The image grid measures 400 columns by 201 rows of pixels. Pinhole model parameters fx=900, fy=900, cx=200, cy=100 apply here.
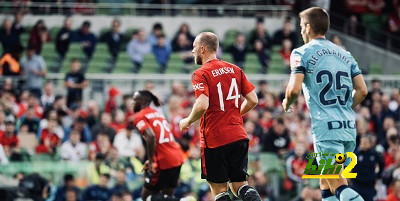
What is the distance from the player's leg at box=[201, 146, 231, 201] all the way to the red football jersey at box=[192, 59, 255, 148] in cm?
8

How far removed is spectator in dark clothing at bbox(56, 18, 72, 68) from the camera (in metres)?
21.4

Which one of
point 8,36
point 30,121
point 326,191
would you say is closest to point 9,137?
point 30,121

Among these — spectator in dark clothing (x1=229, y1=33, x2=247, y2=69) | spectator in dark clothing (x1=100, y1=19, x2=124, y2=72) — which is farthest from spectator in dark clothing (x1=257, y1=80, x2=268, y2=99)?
spectator in dark clothing (x1=100, y1=19, x2=124, y2=72)

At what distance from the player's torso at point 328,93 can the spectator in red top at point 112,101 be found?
9559mm

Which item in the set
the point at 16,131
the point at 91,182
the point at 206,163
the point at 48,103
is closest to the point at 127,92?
the point at 48,103

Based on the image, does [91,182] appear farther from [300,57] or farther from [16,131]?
[300,57]

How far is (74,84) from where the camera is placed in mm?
18500

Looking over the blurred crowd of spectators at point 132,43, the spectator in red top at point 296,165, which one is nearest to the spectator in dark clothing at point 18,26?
the blurred crowd of spectators at point 132,43

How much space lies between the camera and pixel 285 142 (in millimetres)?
16781

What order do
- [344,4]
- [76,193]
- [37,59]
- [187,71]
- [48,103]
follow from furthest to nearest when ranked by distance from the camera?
[344,4], [187,71], [37,59], [48,103], [76,193]

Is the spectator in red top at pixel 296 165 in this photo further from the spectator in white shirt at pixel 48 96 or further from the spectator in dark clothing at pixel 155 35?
the spectator in dark clothing at pixel 155 35

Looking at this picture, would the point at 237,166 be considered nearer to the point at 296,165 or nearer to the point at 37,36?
the point at 296,165

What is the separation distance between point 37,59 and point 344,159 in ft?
38.4

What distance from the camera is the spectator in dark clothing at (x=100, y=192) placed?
46.8ft
